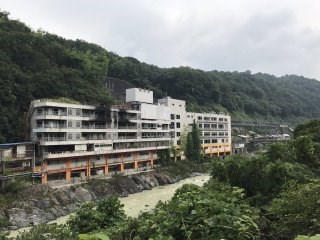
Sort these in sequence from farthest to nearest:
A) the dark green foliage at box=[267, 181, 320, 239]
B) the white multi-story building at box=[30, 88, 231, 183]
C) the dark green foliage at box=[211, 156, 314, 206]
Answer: the white multi-story building at box=[30, 88, 231, 183]
the dark green foliage at box=[211, 156, 314, 206]
the dark green foliage at box=[267, 181, 320, 239]

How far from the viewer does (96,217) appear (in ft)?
38.5

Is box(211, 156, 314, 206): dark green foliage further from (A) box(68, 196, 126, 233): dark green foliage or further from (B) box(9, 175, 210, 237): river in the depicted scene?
(B) box(9, 175, 210, 237): river

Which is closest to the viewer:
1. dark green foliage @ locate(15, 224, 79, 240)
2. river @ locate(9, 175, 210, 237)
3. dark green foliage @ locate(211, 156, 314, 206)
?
dark green foliage @ locate(15, 224, 79, 240)

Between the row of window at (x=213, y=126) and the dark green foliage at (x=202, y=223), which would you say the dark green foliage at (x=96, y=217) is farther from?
the row of window at (x=213, y=126)

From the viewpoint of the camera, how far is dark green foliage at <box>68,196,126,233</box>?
37.7 feet

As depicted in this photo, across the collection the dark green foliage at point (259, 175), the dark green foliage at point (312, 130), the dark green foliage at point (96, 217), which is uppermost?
the dark green foliage at point (312, 130)

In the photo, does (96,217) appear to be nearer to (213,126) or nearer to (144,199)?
(144,199)

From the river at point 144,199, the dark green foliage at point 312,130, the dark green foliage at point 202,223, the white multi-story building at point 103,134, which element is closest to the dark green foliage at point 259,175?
the dark green foliage at point 202,223

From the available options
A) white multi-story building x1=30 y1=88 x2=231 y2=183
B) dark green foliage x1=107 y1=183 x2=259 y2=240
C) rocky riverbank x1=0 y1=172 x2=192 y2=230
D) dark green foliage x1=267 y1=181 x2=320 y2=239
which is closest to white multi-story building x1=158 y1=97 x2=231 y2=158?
white multi-story building x1=30 y1=88 x2=231 y2=183

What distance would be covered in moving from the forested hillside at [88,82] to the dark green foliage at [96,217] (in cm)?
2975

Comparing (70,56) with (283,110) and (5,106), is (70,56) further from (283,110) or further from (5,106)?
(283,110)

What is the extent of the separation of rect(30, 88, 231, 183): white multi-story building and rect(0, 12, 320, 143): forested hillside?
427 centimetres

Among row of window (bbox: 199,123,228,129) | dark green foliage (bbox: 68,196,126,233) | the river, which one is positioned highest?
row of window (bbox: 199,123,228,129)

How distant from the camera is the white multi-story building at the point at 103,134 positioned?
36.2 metres
